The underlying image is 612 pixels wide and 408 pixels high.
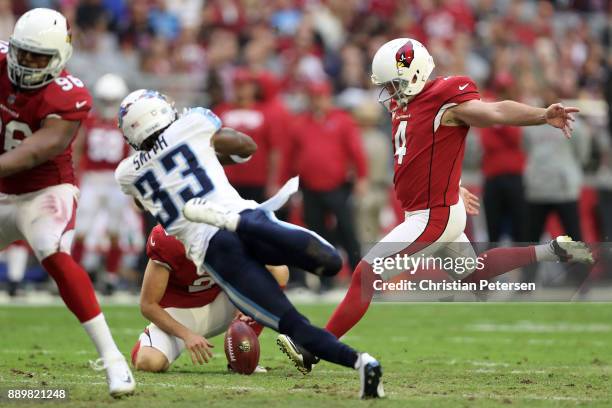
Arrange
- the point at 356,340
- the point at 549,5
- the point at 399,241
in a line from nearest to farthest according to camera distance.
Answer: the point at 399,241, the point at 356,340, the point at 549,5

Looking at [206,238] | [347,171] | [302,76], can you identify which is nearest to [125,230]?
[347,171]

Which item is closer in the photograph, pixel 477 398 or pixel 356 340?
pixel 477 398

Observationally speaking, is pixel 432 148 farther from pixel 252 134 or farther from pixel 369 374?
pixel 252 134

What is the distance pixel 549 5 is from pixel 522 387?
1214 centimetres

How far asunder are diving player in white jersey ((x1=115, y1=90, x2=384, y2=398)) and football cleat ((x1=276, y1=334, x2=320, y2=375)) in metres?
0.79

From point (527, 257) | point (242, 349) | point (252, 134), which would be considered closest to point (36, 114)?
point (242, 349)

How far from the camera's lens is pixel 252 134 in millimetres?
11430

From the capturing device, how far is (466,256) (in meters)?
6.58

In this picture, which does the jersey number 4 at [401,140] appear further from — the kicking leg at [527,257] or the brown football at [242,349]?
the brown football at [242,349]

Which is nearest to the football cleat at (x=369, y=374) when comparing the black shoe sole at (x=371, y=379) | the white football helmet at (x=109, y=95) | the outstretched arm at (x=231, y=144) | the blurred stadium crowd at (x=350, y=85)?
the black shoe sole at (x=371, y=379)

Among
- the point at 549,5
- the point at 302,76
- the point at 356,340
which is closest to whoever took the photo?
the point at 356,340

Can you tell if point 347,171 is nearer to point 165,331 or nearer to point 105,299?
point 105,299

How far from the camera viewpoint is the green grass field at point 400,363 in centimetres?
545

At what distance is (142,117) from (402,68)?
1562mm
